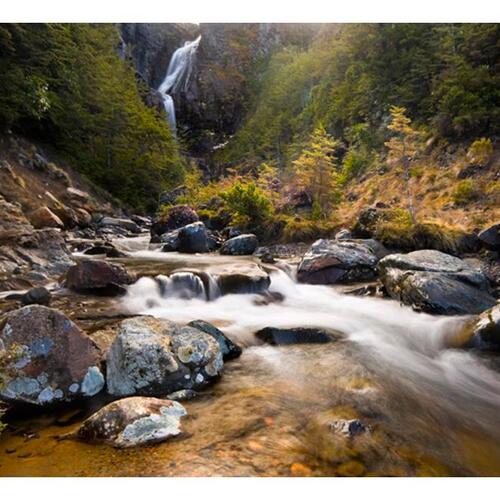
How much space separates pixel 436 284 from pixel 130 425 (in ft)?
19.7

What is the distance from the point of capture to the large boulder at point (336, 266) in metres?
9.26

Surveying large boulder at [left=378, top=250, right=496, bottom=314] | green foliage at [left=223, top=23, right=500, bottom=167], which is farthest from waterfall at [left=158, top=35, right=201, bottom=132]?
large boulder at [left=378, top=250, right=496, bottom=314]

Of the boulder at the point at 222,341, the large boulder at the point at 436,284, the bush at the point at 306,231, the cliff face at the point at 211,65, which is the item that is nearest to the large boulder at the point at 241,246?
the bush at the point at 306,231

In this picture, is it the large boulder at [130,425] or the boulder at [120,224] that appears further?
the boulder at [120,224]

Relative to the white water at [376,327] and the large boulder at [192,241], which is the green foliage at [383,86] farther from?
the white water at [376,327]

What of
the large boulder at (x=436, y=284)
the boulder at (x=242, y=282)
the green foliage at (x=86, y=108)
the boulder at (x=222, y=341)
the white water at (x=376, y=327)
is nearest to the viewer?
the white water at (x=376, y=327)

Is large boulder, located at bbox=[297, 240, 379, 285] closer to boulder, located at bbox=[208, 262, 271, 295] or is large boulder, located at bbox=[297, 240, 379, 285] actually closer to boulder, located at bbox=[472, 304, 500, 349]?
boulder, located at bbox=[208, 262, 271, 295]

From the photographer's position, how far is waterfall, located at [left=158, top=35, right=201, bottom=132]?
46.9 m

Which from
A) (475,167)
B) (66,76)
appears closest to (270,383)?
(475,167)

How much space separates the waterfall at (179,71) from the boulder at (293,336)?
43.1 metres

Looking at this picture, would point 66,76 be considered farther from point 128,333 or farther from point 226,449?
point 226,449

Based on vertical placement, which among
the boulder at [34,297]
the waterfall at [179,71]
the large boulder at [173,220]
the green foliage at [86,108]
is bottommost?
the boulder at [34,297]

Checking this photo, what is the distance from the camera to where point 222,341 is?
5051 millimetres

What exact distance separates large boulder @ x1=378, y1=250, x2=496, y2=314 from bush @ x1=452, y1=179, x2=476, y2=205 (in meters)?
5.55
